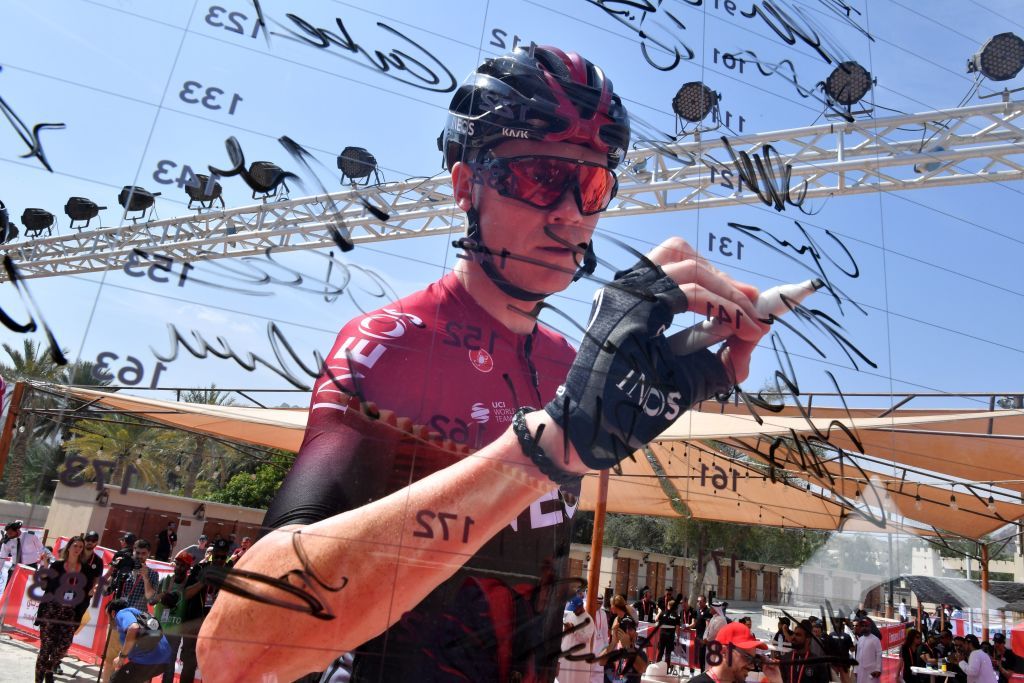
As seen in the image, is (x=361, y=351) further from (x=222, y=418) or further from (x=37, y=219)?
(x=37, y=219)

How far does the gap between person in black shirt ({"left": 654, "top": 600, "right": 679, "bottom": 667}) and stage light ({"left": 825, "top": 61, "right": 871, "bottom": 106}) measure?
145 cm

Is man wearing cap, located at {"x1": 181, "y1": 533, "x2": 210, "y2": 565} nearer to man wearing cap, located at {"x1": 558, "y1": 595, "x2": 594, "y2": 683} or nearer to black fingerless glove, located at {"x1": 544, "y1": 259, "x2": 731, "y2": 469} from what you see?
black fingerless glove, located at {"x1": 544, "y1": 259, "x2": 731, "y2": 469}

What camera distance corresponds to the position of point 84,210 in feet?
4.21

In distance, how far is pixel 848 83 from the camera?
2150 mm

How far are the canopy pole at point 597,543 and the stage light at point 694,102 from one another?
908 mm

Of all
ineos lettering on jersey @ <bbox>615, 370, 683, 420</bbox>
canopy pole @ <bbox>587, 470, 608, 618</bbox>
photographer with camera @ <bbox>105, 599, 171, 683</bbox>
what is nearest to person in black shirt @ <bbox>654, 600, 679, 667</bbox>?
canopy pole @ <bbox>587, 470, 608, 618</bbox>

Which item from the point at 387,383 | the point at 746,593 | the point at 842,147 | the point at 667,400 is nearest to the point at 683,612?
the point at 746,593

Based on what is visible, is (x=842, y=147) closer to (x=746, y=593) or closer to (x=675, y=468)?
(x=675, y=468)

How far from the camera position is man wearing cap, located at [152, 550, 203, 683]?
1114 millimetres

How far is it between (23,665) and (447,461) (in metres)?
1.78

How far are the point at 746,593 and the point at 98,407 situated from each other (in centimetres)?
143

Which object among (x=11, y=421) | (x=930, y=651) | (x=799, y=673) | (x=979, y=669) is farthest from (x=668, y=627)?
(x=930, y=651)

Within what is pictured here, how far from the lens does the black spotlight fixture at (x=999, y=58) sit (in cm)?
287

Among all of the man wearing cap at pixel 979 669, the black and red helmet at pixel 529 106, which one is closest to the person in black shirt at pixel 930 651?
the man wearing cap at pixel 979 669
